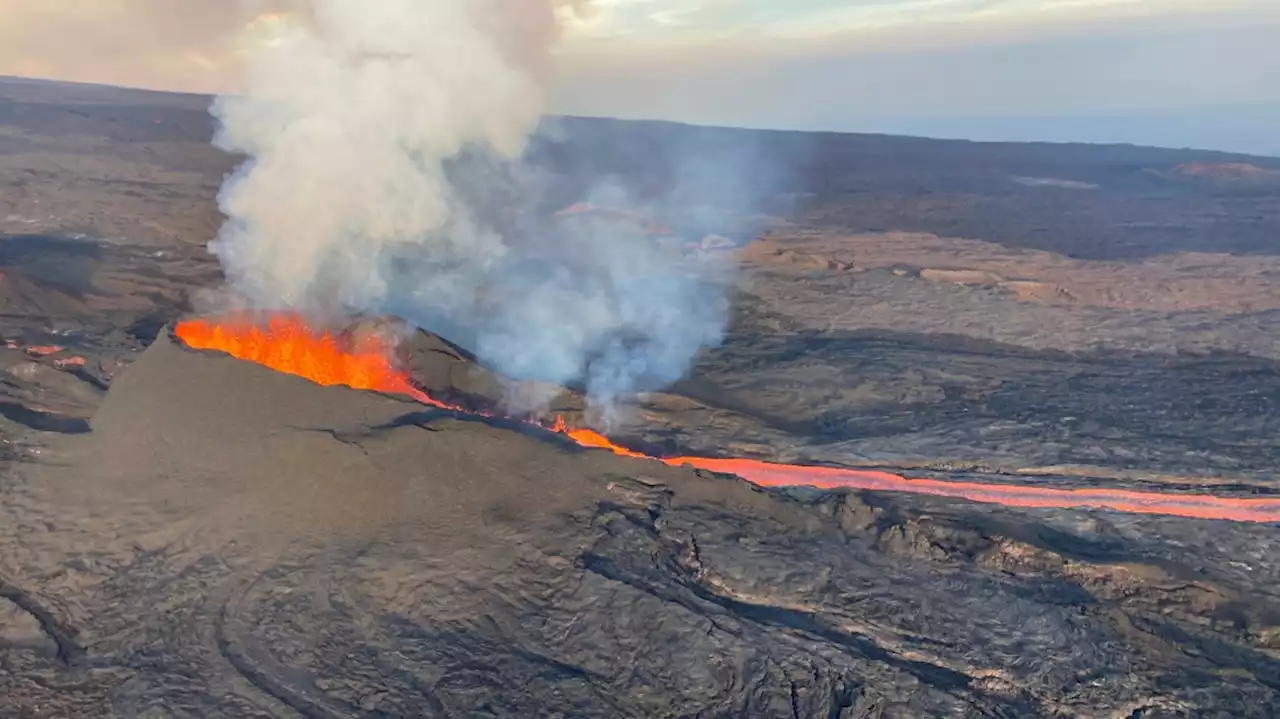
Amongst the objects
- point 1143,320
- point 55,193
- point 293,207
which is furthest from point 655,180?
point 293,207

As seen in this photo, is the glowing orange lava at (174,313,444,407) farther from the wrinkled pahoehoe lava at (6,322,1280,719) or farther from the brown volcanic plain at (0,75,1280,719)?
the wrinkled pahoehoe lava at (6,322,1280,719)

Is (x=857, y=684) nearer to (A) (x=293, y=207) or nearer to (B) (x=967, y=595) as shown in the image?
(B) (x=967, y=595)

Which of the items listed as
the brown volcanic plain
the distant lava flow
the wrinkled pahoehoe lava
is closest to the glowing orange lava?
the distant lava flow

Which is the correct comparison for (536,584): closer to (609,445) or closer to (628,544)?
(628,544)

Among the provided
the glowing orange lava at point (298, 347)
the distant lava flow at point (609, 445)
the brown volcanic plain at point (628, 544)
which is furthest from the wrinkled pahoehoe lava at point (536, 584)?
the glowing orange lava at point (298, 347)

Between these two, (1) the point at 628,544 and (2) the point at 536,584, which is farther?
(1) the point at 628,544

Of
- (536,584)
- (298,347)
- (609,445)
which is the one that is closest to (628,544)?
(536,584)

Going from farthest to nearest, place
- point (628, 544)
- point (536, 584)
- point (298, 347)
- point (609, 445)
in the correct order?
point (609, 445) → point (298, 347) → point (628, 544) → point (536, 584)
